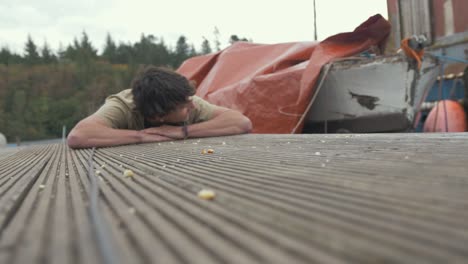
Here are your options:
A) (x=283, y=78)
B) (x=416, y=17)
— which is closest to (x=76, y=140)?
(x=283, y=78)

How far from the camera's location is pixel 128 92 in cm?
283

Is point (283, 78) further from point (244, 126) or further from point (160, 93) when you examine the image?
point (160, 93)

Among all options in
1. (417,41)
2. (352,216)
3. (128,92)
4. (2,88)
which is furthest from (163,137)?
(2,88)

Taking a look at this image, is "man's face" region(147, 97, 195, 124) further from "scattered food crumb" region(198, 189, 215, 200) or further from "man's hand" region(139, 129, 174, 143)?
"scattered food crumb" region(198, 189, 215, 200)

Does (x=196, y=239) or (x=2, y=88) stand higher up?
(x=2, y=88)

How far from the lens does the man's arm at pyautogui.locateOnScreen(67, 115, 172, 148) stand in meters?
2.20

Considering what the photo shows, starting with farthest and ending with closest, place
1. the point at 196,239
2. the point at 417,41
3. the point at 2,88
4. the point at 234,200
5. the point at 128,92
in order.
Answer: the point at 2,88 → the point at 417,41 → the point at 128,92 → the point at 234,200 → the point at 196,239

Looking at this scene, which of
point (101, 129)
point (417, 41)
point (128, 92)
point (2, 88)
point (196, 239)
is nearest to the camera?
point (196, 239)

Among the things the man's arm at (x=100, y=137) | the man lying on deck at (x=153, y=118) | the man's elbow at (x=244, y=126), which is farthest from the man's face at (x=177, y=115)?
the man's elbow at (x=244, y=126)

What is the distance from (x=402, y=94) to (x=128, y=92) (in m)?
2.63

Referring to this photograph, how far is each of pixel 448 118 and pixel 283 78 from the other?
229 centimetres

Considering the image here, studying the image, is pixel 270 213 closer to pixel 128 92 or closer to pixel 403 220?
pixel 403 220

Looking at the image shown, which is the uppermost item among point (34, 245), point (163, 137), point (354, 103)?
point (354, 103)

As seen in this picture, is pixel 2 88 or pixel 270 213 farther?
pixel 2 88
